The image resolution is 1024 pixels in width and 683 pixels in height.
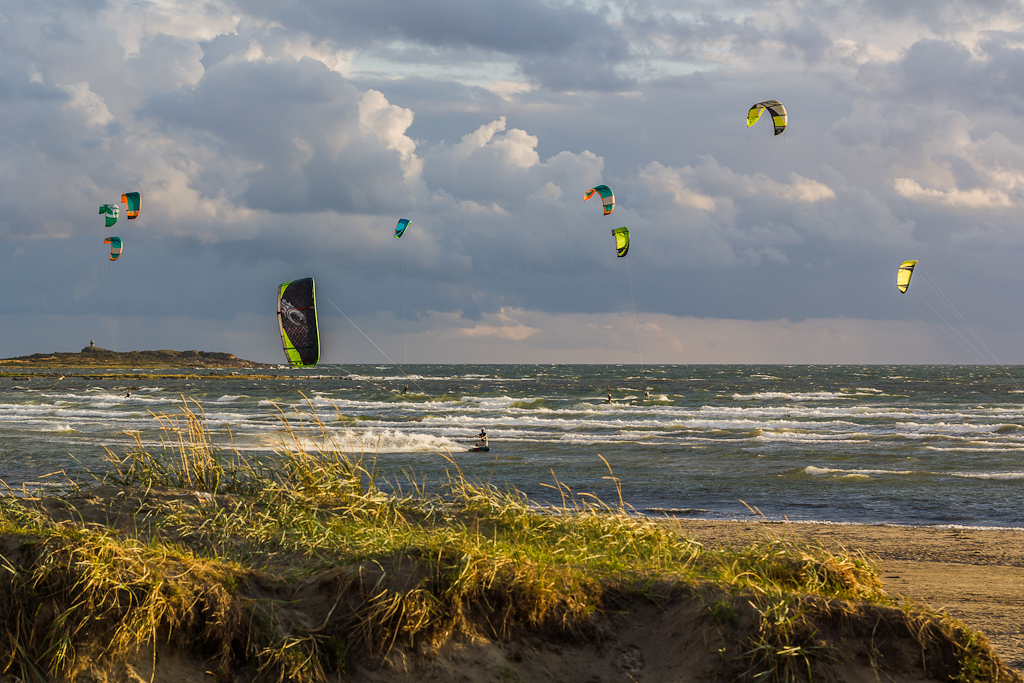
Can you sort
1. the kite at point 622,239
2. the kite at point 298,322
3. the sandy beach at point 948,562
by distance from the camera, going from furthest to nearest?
1. the kite at point 622,239
2. the kite at point 298,322
3. the sandy beach at point 948,562

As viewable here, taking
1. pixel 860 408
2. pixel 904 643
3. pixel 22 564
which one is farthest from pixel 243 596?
pixel 860 408

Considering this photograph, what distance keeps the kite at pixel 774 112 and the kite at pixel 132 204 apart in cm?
1971

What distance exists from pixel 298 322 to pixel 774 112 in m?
12.5

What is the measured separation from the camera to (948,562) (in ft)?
29.5

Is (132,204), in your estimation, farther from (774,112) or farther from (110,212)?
(774,112)

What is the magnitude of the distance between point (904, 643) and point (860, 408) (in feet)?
122

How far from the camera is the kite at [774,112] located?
1645 cm

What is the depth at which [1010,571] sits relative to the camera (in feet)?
28.2

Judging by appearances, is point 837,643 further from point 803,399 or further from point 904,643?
point 803,399

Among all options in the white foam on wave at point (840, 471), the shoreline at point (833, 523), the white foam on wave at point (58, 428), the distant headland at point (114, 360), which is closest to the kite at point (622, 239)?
the white foam on wave at point (840, 471)

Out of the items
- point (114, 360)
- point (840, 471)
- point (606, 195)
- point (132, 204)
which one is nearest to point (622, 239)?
point (606, 195)

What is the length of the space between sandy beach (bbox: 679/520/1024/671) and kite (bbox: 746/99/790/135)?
904cm

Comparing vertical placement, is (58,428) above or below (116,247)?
below

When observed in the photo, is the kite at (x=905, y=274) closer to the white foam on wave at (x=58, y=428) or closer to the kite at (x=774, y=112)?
the kite at (x=774, y=112)
